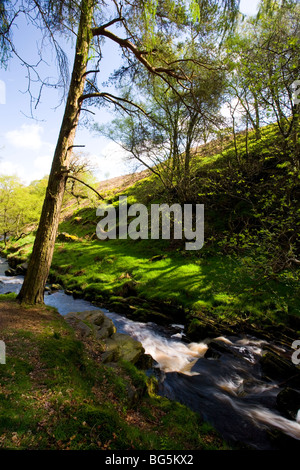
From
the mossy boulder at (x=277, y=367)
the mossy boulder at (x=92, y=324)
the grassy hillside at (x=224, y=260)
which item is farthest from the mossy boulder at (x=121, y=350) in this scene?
the mossy boulder at (x=277, y=367)

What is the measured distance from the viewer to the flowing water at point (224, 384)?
411 cm

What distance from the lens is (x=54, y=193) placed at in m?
5.70

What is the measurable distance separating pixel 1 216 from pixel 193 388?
26992mm

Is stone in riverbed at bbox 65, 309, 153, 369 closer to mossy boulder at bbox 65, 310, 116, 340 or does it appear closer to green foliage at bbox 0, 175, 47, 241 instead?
mossy boulder at bbox 65, 310, 116, 340

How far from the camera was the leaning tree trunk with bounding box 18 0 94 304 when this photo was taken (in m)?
5.73

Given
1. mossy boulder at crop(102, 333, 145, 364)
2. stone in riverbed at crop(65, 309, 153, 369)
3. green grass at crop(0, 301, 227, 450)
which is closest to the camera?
green grass at crop(0, 301, 227, 450)

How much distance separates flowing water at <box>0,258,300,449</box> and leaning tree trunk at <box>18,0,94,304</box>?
148 inches

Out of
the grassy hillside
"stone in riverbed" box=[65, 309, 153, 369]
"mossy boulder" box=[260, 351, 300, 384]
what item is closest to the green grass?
"stone in riverbed" box=[65, 309, 153, 369]

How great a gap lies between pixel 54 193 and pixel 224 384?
21.4 ft

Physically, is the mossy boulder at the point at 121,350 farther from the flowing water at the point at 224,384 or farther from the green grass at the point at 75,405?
the flowing water at the point at 224,384

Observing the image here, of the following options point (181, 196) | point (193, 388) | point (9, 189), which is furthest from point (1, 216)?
point (193, 388)
